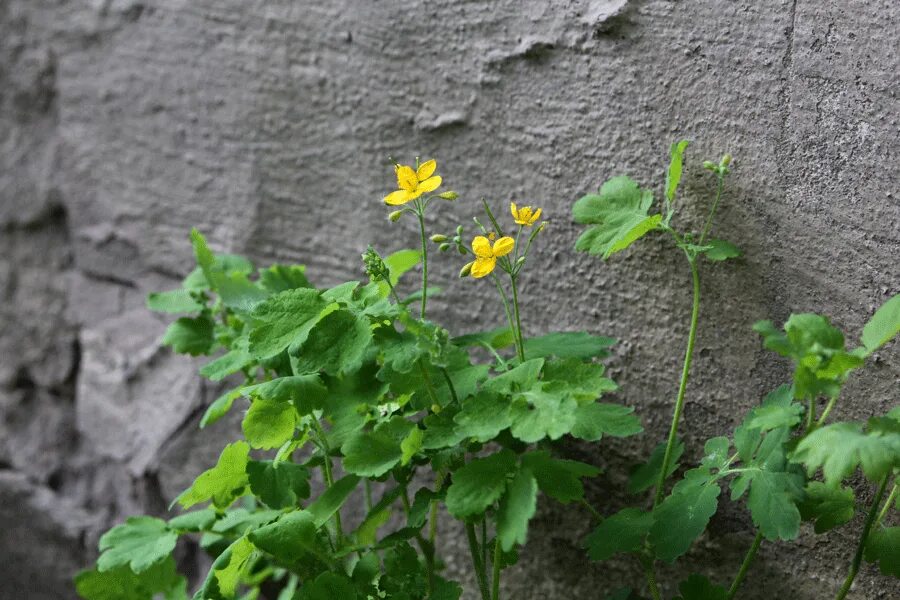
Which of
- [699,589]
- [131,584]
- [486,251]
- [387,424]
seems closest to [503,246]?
[486,251]

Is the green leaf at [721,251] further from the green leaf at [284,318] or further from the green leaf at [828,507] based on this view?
the green leaf at [284,318]

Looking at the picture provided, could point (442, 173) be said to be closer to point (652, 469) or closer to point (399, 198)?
point (399, 198)

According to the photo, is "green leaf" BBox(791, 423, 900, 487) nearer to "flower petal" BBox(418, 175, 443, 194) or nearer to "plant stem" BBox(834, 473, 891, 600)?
"plant stem" BBox(834, 473, 891, 600)

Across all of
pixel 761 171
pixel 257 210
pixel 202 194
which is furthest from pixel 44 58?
pixel 761 171

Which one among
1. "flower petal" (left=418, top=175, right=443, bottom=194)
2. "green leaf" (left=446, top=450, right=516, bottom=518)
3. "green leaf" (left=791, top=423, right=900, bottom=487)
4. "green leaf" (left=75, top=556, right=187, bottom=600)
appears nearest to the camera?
"green leaf" (left=791, top=423, right=900, bottom=487)

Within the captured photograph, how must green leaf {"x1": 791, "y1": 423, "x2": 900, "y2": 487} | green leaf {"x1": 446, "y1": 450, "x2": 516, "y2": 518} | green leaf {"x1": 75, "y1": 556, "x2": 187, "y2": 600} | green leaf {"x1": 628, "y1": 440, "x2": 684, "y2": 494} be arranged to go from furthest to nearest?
green leaf {"x1": 75, "y1": 556, "x2": 187, "y2": 600}
green leaf {"x1": 628, "y1": 440, "x2": 684, "y2": 494}
green leaf {"x1": 446, "y1": 450, "x2": 516, "y2": 518}
green leaf {"x1": 791, "y1": 423, "x2": 900, "y2": 487}

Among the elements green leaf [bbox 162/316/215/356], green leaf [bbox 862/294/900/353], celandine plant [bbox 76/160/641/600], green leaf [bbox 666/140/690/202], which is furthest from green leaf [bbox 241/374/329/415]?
green leaf [bbox 862/294/900/353]

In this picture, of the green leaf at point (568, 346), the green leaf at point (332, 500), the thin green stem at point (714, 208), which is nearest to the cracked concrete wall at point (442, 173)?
the thin green stem at point (714, 208)
